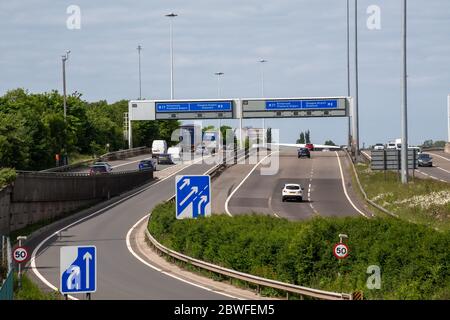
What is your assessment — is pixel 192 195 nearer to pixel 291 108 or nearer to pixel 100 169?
pixel 100 169

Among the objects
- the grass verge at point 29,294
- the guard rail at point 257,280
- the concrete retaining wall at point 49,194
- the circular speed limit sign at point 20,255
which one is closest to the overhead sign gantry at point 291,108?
the concrete retaining wall at point 49,194

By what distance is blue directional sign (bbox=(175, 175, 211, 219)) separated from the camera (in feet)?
81.8

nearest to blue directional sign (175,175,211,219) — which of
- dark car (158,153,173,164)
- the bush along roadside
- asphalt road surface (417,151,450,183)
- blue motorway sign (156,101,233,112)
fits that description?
the bush along roadside

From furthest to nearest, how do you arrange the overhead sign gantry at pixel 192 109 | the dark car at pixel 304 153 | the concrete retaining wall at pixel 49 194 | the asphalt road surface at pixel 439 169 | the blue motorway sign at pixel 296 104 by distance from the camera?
the overhead sign gantry at pixel 192 109 < the blue motorway sign at pixel 296 104 < the dark car at pixel 304 153 < the asphalt road surface at pixel 439 169 < the concrete retaining wall at pixel 49 194

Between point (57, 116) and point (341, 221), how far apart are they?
70.9 m

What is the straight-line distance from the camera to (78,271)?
1495 cm

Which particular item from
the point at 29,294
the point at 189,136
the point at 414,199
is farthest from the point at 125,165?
the point at 29,294

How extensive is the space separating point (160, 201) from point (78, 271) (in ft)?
161

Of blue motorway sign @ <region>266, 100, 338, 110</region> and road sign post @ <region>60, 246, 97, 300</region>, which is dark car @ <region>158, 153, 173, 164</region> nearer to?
blue motorway sign @ <region>266, 100, 338, 110</region>

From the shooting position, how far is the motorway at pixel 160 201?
28.7 meters

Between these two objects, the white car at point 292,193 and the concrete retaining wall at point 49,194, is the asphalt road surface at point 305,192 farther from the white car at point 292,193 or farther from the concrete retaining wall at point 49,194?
the concrete retaining wall at point 49,194

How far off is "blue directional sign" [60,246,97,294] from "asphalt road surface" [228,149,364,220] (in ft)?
120

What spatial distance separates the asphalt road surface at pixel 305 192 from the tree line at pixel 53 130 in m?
19.8
